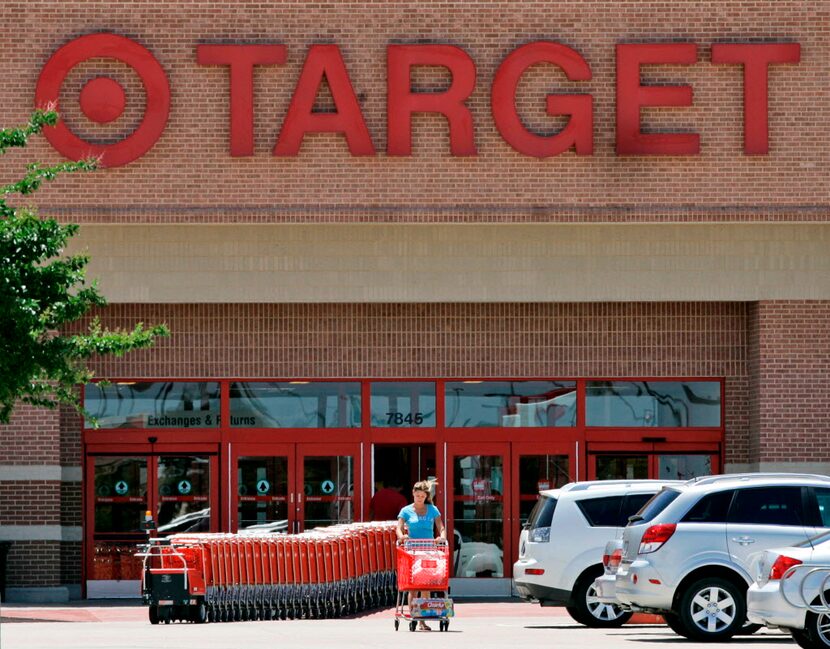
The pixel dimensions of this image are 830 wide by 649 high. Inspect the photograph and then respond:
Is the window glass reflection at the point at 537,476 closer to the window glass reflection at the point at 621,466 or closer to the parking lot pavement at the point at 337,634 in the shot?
the window glass reflection at the point at 621,466

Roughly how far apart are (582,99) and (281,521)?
8734 millimetres

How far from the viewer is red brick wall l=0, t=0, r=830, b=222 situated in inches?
1112

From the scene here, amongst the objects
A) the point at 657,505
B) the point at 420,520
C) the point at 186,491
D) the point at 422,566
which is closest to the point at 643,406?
the point at 186,491

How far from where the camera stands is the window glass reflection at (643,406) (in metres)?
29.9

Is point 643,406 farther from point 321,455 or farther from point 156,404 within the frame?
point 156,404

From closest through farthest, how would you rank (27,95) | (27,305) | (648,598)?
(648,598), (27,305), (27,95)

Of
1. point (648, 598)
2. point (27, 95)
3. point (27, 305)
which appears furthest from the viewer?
point (27, 95)

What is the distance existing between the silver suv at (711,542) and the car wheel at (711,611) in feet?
0.04

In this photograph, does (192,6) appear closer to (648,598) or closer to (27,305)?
(27,305)

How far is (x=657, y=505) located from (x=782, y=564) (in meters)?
2.63

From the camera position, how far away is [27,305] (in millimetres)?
23172

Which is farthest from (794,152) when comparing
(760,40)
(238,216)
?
(238,216)

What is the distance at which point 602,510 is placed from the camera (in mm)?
22375

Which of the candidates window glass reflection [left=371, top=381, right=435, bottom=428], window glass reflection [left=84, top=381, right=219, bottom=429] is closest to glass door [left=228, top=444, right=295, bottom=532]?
window glass reflection [left=84, top=381, right=219, bottom=429]
